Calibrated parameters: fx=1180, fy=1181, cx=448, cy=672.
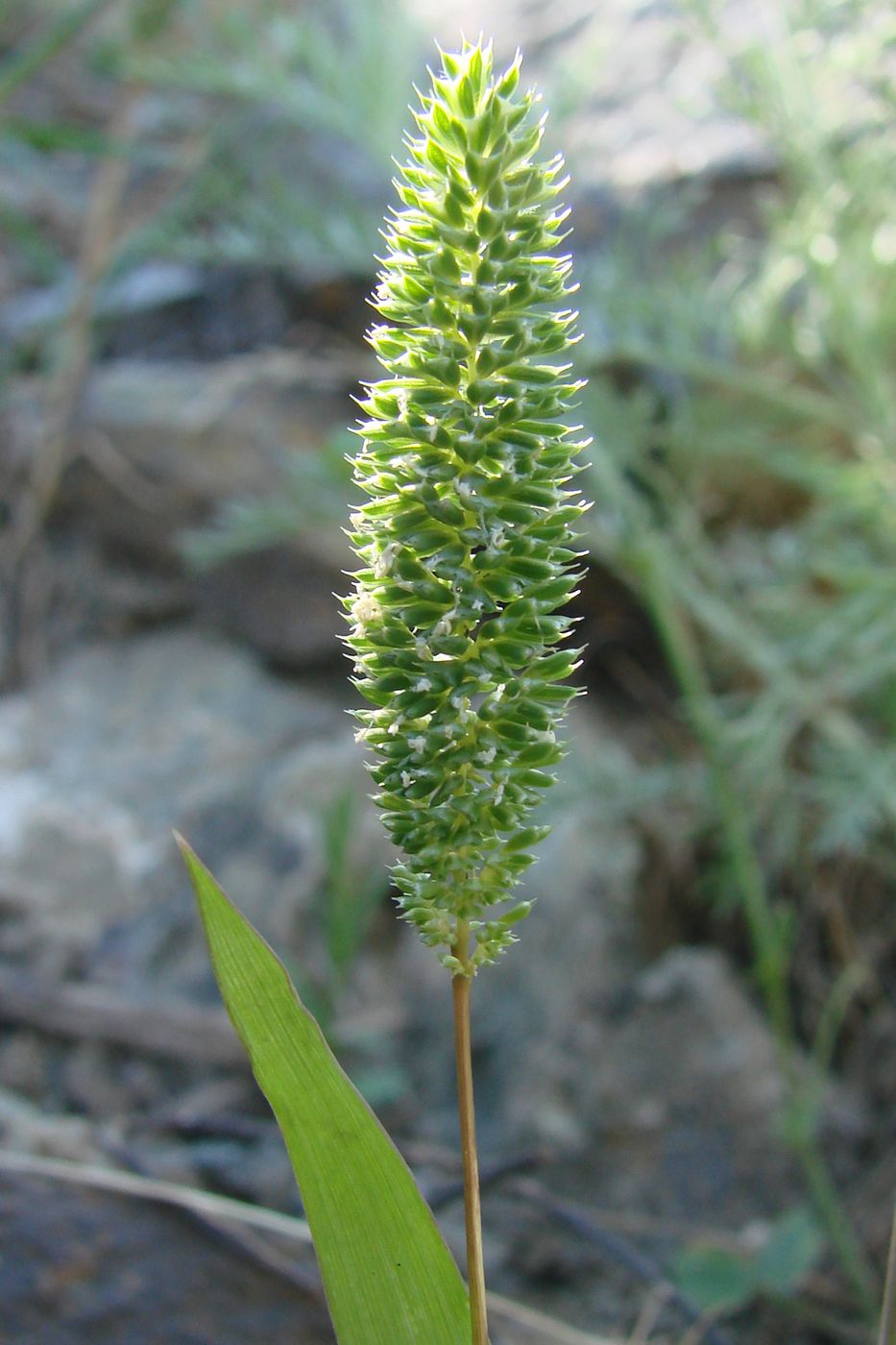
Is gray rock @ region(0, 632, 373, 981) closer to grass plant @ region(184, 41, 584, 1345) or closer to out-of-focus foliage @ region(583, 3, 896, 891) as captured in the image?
out-of-focus foliage @ region(583, 3, 896, 891)

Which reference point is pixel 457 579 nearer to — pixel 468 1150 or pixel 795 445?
pixel 468 1150

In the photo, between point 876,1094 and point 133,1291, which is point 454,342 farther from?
point 876,1094

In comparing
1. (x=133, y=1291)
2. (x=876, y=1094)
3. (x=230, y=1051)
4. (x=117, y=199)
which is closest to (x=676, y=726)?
(x=876, y=1094)

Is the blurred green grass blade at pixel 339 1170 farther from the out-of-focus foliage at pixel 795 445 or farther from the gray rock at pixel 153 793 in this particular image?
the gray rock at pixel 153 793

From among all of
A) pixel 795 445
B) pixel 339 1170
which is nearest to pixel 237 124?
pixel 795 445

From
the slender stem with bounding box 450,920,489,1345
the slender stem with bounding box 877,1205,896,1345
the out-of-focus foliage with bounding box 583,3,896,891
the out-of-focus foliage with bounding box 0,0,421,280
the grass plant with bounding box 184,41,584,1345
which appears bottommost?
the slender stem with bounding box 877,1205,896,1345

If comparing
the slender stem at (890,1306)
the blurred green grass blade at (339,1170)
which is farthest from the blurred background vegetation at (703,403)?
the blurred green grass blade at (339,1170)

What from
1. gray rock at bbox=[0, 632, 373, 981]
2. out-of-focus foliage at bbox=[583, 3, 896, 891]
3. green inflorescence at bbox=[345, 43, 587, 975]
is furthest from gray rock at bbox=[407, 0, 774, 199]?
green inflorescence at bbox=[345, 43, 587, 975]
